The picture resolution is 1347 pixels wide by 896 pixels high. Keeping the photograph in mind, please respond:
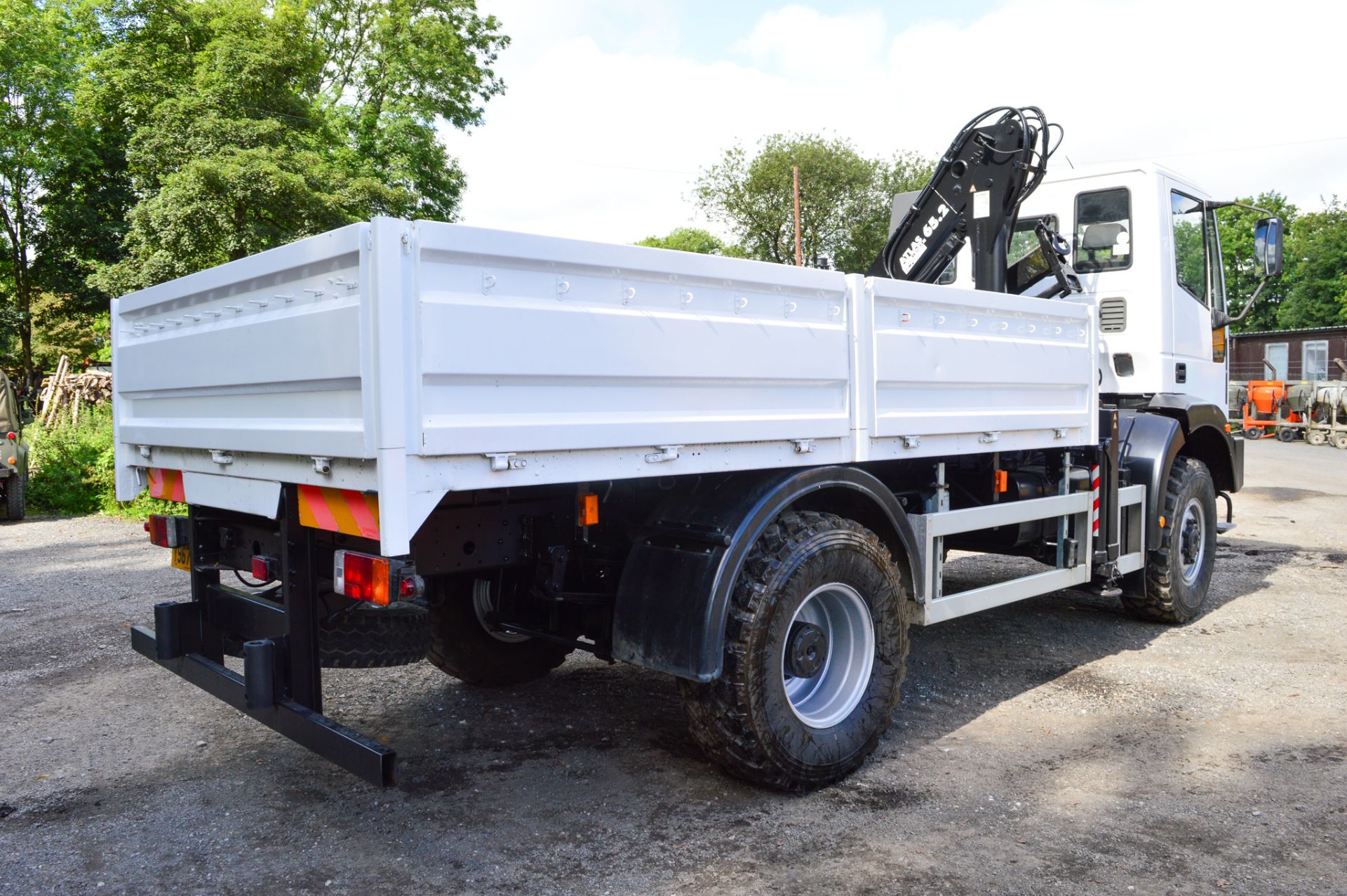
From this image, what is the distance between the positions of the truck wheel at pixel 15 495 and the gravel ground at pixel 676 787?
714 cm

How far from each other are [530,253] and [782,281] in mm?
1096

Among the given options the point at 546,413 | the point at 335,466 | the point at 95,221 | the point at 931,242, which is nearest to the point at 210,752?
the point at 335,466

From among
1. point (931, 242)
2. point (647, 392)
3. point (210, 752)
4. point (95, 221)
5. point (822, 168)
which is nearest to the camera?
point (647, 392)

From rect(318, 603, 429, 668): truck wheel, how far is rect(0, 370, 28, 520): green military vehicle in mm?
10609

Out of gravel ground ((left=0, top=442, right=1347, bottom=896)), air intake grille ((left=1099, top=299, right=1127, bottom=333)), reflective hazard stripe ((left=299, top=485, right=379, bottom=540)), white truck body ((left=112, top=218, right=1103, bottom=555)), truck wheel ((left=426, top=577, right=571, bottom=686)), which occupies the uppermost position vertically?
air intake grille ((left=1099, top=299, right=1127, bottom=333))

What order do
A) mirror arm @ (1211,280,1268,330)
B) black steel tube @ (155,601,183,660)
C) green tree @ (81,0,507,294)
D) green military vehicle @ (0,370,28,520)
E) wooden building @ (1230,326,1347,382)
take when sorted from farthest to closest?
wooden building @ (1230,326,1347,382), green tree @ (81,0,507,294), green military vehicle @ (0,370,28,520), mirror arm @ (1211,280,1268,330), black steel tube @ (155,601,183,660)

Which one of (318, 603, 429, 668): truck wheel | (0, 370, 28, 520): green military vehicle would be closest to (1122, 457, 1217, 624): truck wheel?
(318, 603, 429, 668): truck wheel

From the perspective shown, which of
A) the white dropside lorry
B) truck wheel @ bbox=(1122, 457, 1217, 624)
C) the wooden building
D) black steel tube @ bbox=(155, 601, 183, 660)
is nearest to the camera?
the white dropside lorry

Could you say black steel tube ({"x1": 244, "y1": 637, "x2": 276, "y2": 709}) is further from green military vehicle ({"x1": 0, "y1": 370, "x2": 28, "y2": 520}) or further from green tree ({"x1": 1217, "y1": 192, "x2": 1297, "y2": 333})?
green tree ({"x1": 1217, "y1": 192, "x2": 1297, "y2": 333})

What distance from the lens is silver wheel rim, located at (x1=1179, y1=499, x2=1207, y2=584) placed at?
21.7ft

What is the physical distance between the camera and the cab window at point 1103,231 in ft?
21.0

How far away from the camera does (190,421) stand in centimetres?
387

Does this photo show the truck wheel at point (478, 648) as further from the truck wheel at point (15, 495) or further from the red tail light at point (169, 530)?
the truck wheel at point (15, 495)

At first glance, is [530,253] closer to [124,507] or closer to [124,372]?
[124,372]
